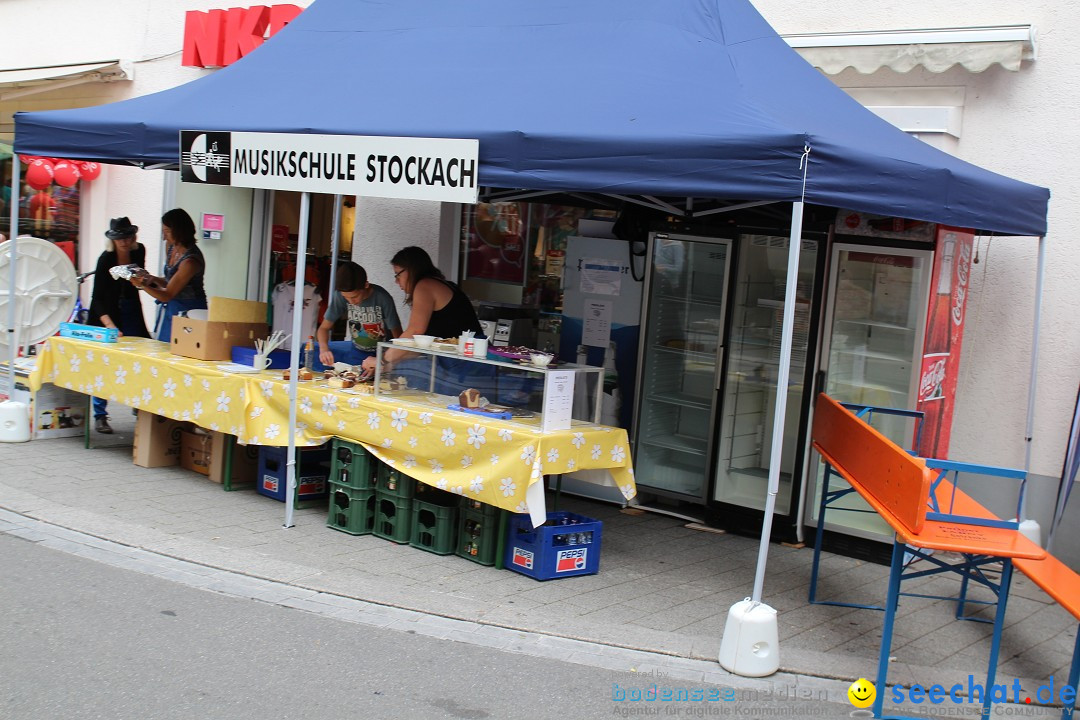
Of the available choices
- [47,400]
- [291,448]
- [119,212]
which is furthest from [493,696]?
[119,212]

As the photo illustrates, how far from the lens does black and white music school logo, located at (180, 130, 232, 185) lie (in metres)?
6.69

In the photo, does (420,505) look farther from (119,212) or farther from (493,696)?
(119,212)

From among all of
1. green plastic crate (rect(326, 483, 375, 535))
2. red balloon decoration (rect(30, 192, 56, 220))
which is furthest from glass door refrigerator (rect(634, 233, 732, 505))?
red balloon decoration (rect(30, 192, 56, 220))

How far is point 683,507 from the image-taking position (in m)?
7.92

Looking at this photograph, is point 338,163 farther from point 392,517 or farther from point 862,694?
point 862,694

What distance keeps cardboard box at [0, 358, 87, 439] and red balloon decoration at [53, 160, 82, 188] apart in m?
4.00

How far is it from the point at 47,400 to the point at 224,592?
400 centimetres

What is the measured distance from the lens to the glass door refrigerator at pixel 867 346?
22.8 ft

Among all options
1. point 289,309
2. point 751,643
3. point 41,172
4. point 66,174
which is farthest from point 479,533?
point 41,172

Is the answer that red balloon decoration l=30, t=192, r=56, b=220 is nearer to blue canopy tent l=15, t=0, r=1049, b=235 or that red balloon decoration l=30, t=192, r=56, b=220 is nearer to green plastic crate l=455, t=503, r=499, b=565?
blue canopy tent l=15, t=0, r=1049, b=235

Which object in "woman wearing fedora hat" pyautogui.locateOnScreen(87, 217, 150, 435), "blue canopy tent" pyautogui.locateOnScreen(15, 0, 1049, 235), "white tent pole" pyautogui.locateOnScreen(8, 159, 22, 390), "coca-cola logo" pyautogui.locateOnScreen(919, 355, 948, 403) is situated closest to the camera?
"blue canopy tent" pyautogui.locateOnScreen(15, 0, 1049, 235)

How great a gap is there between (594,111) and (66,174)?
8.72 meters

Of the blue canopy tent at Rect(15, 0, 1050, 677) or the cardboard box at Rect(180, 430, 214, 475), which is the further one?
the cardboard box at Rect(180, 430, 214, 475)

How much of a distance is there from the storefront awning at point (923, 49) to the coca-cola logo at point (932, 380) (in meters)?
1.93
